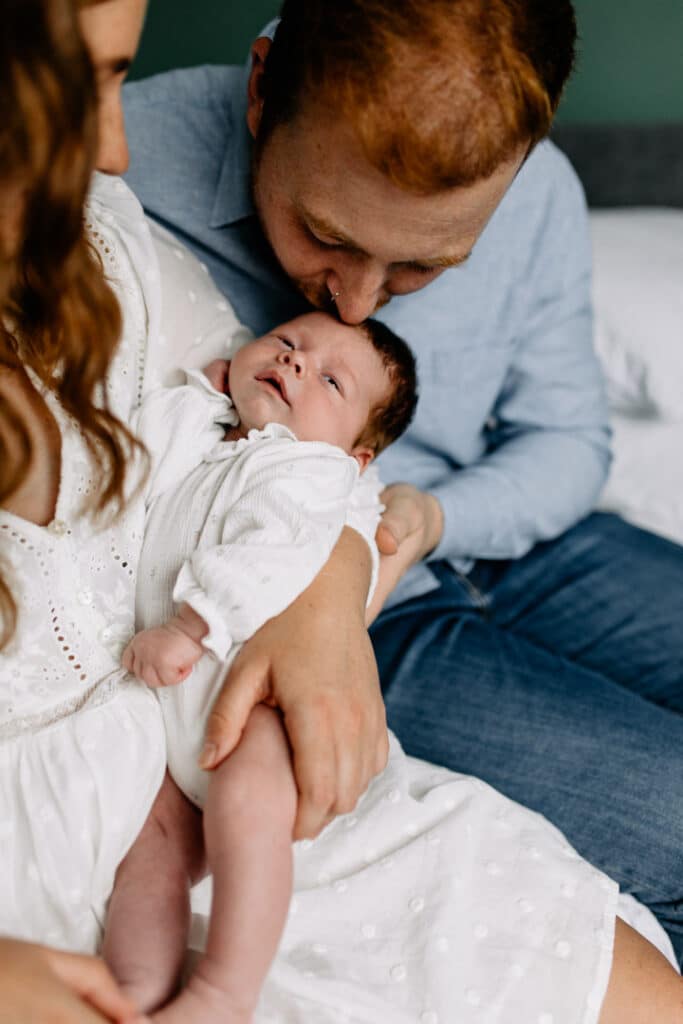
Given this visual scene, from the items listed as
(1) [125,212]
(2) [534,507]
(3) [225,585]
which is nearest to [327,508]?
(3) [225,585]

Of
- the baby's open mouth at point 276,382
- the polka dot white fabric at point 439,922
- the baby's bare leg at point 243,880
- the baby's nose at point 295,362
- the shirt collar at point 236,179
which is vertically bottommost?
the polka dot white fabric at point 439,922

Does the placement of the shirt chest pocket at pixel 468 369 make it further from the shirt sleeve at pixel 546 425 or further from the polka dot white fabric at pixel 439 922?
the polka dot white fabric at pixel 439 922

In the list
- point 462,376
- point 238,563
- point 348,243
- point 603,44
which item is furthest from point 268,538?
point 603,44

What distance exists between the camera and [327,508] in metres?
1.06

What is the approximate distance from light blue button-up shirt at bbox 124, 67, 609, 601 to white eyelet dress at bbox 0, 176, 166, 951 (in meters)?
0.55

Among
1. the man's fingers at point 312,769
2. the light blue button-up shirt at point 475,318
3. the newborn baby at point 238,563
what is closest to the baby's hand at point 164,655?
the newborn baby at point 238,563

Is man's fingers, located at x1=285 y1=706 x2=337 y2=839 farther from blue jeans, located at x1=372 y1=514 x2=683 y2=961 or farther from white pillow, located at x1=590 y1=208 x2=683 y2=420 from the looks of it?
white pillow, located at x1=590 y1=208 x2=683 y2=420

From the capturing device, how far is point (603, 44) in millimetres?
2312

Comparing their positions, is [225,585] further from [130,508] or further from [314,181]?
[314,181]

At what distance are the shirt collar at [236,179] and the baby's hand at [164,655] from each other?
2.30 feet

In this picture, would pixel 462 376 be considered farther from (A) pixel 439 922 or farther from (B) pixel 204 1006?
(B) pixel 204 1006

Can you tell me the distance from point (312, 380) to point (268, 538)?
29 centimetres

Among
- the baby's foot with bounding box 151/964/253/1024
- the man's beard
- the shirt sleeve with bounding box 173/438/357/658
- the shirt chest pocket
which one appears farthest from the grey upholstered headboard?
the baby's foot with bounding box 151/964/253/1024

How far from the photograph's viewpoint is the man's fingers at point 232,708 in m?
0.88
